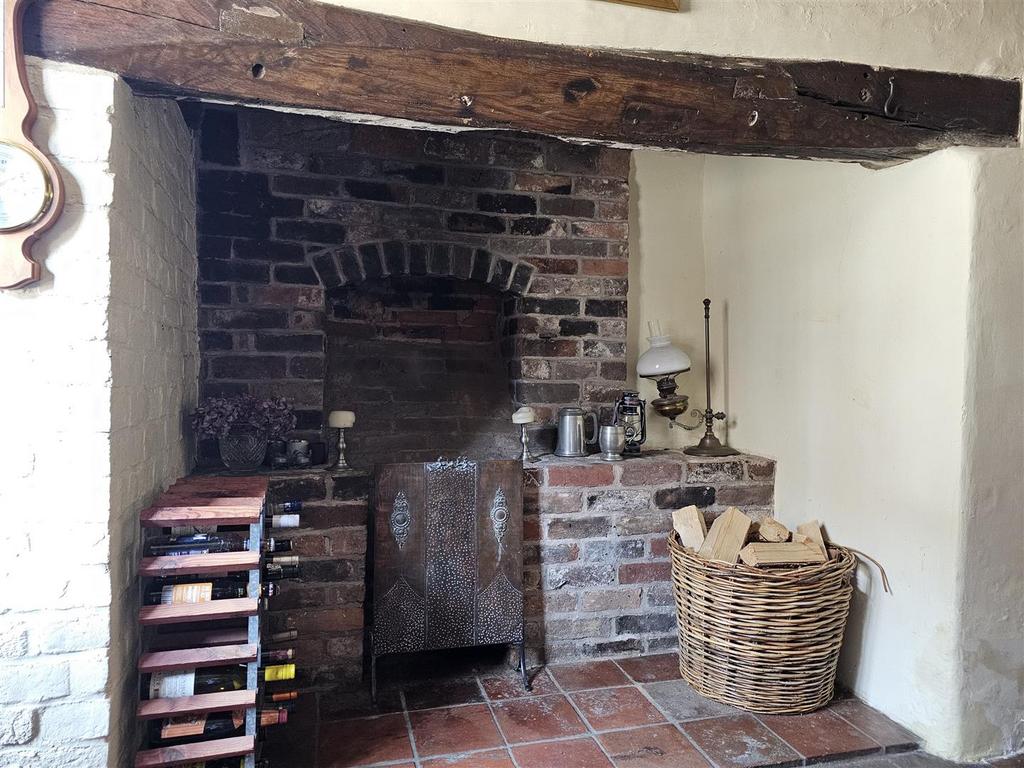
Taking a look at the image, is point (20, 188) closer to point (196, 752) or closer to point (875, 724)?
point (196, 752)

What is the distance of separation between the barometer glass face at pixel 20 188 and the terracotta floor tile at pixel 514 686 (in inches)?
73.4

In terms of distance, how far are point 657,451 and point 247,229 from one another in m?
1.80

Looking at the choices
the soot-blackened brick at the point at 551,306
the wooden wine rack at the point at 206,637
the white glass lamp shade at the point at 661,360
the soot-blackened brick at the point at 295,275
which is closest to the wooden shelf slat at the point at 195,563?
the wooden wine rack at the point at 206,637

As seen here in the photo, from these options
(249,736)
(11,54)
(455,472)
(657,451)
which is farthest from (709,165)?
(249,736)

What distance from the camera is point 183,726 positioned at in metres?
1.57

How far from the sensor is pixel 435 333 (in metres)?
3.10

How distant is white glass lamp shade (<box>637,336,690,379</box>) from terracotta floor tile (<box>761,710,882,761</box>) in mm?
1247

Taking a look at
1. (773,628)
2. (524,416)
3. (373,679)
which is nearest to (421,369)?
(524,416)

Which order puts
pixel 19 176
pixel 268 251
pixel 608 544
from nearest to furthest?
pixel 19 176
pixel 268 251
pixel 608 544

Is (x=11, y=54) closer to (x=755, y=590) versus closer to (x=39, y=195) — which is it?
(x=39, y=195)

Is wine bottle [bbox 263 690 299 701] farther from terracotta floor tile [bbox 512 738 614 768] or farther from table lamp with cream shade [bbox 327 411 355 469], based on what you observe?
table lamp with cream shade [bbox 327 411 355 469]

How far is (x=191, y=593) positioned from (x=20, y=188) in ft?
3.02

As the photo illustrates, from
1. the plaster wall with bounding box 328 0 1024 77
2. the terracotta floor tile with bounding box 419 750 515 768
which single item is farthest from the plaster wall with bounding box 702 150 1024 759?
the terracotta floor tile with bounding box 419 750 515 768

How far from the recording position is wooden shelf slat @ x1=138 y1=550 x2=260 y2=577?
1569mm
